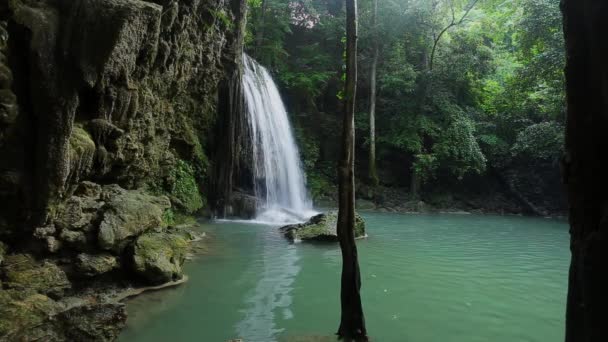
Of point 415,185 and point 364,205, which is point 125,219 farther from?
point 415,185

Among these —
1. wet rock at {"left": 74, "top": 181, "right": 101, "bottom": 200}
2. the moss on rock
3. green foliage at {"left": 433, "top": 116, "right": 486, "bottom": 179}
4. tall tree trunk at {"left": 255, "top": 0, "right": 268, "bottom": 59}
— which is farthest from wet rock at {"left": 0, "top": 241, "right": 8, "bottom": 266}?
green foliage at {"left": 433, "top": 116, "right": 486, "bottom": 179}

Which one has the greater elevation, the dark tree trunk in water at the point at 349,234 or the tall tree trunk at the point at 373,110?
the tall tree trunk at the point at 373,110

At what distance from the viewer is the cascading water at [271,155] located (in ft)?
57.3

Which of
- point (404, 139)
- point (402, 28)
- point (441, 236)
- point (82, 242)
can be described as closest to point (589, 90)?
→ point (82, 242)

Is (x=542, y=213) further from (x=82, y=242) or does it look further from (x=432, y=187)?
(x=82, y=242)

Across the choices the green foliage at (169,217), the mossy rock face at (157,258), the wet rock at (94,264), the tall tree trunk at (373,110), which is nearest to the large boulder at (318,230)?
the green foliage at (169,217)

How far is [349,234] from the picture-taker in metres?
4.64

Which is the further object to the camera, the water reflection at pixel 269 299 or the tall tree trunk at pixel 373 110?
the tall tree trunk at pixel 373 110

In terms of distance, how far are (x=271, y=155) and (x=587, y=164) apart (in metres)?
16.6

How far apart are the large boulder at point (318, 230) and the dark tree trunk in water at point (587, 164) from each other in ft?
28.3

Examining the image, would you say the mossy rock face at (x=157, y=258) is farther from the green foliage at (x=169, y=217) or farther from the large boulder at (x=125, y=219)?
the green foliage at (x=169, y=217)

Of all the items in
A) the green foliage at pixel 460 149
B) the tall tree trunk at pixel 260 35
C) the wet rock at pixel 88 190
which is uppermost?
the tall tree trunk at pixel 260 35

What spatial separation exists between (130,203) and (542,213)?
70.9 feet

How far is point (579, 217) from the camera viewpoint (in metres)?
2.31
